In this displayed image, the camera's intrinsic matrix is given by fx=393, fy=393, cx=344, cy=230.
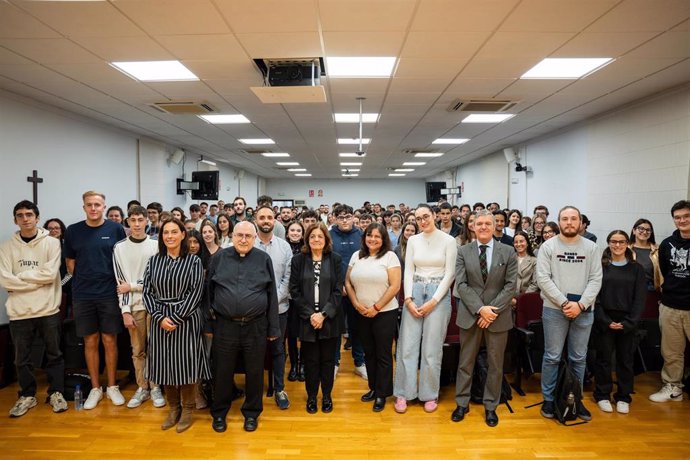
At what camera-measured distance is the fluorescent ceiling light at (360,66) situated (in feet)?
12.6

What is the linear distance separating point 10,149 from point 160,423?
408 cm

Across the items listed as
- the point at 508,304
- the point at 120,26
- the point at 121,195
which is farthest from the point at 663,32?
the point at 121,195

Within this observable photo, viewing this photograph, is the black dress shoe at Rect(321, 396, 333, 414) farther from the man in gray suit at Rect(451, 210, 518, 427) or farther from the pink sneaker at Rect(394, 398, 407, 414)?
the man in gray suit at Rect(451, 210, 518, 427)

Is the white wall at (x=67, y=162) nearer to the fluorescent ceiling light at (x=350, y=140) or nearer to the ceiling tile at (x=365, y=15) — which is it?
the fluorescent ceiling light at (x=350, y=140)

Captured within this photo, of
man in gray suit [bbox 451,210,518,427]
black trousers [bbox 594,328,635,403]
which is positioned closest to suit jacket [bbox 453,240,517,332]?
man in gray suit [bbox 451,210,518,427]

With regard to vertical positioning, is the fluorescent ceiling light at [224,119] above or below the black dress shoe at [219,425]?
above

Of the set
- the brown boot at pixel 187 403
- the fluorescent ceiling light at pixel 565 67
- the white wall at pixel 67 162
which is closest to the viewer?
the brown boot at pixel 187 403

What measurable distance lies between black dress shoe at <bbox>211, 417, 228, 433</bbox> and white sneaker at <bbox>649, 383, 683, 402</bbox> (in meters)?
3.82

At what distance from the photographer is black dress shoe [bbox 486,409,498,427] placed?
317 centimetres

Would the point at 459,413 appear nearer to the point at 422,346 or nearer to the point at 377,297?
the point at 422,346

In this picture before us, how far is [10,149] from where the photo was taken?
490 centimetres

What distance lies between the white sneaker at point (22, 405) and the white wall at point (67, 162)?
6.23ft

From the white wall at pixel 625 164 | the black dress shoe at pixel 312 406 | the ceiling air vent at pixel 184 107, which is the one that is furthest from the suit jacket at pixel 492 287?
the ceiling air vent at pixel 184 107

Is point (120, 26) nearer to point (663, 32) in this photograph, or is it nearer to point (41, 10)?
point (41, 10)
